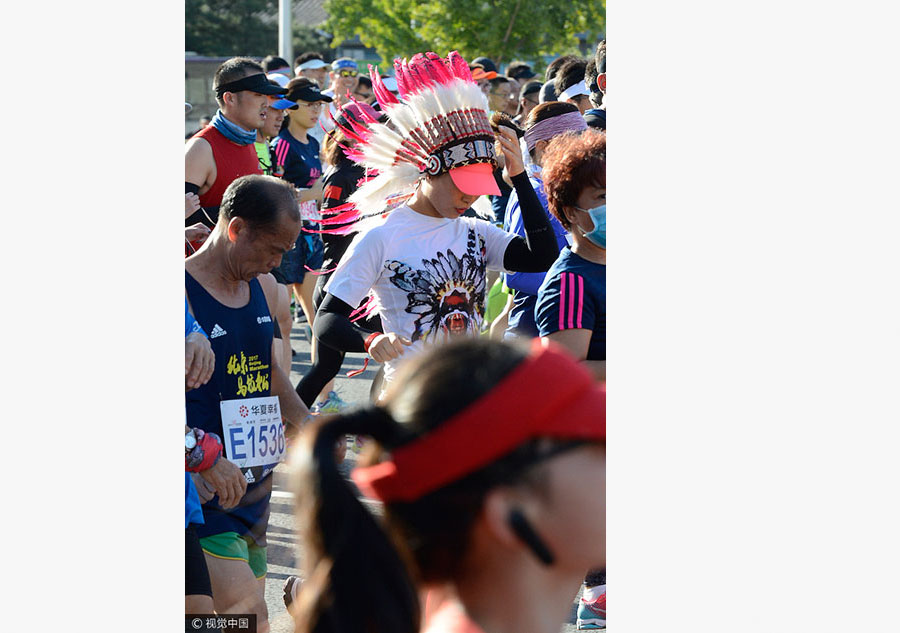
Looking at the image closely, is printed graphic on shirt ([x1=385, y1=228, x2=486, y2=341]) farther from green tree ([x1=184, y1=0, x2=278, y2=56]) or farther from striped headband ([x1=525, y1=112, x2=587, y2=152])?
green tree ([x1=184, y1=0, x2=278, y2=56])

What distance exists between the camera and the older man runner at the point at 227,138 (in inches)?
188

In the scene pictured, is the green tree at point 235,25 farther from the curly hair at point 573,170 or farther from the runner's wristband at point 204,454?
the runner's wristband at point 204,454

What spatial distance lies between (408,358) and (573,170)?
0.77 metres

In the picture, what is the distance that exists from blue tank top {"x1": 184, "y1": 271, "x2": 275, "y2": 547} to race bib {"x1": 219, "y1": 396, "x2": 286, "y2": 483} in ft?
0.05

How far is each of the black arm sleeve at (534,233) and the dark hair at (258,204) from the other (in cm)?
77

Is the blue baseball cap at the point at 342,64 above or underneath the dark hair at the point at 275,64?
above

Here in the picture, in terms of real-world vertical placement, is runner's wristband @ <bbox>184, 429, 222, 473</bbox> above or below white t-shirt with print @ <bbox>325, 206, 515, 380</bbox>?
below

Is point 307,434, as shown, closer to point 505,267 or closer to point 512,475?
point 512,475

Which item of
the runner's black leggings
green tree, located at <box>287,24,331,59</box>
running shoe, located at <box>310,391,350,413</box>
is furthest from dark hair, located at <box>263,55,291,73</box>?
green tree, located at <box>287,24,331,59</box>

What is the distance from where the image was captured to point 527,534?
137 cm

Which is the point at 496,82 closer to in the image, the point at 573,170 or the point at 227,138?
the point at 227,138

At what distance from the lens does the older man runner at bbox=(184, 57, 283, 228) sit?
188 inches

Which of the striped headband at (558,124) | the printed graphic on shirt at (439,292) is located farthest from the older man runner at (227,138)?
the printed graphic on shirt at (439,292)

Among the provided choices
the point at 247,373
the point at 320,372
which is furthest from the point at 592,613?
the point at 320,372
